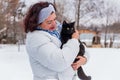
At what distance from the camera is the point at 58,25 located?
213 centimetres

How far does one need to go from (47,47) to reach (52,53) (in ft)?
0.14

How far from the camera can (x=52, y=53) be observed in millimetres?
1895

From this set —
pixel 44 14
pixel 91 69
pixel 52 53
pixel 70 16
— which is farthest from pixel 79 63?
pixel 70 16

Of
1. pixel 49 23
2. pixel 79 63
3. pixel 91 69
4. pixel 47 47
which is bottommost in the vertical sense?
pixel 91 69

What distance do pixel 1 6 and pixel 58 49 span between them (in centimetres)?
1414

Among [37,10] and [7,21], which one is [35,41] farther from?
[7,21]

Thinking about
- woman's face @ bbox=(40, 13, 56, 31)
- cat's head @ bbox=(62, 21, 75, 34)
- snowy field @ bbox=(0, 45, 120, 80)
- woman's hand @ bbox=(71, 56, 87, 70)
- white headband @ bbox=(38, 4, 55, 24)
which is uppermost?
white headband @ bbox=(38, 4, 55, 24)

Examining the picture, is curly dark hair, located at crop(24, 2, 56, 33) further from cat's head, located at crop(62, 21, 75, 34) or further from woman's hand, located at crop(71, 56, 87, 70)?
woman's hand, located at crop(71, 56, 87, 70)

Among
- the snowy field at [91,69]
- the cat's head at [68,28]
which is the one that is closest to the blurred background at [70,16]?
the snowy field at [91,69]

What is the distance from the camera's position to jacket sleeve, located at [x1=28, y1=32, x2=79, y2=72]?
6.23 ft

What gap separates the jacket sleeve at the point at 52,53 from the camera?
1899 millimetres

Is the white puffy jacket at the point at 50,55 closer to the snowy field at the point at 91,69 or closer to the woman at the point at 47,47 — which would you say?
the woman at the point at 47,47

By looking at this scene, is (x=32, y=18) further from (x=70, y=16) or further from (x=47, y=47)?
(x=70, y=16)

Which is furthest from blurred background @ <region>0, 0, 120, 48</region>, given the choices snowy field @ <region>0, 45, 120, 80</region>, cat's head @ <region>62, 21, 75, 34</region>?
cat's head @ <region>62, 21, 75, 34</region>
